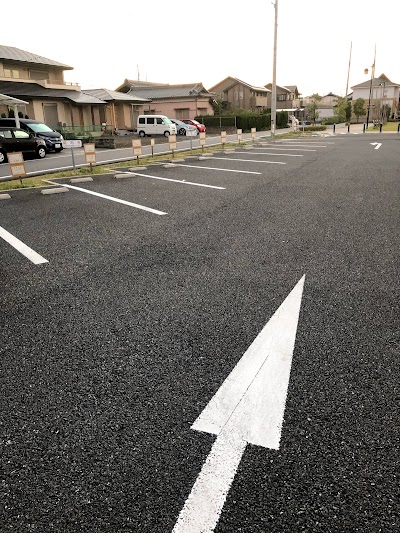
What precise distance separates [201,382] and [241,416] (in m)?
0.35

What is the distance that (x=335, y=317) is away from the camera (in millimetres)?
3098

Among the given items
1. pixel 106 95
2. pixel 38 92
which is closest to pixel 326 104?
pixel 106 95

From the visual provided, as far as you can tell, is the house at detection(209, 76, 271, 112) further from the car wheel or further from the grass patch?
the grass patch

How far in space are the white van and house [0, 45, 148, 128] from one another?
11.4 feet

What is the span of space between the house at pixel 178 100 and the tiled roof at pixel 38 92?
12894 millimetres

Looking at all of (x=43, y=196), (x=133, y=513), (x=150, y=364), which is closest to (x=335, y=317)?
(x=150, y=364)

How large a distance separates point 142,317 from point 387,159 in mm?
14047

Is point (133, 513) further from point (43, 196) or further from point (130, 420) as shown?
point (43, 196)

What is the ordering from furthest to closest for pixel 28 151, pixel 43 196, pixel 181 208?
1. pixel 28 151
2. pixel 43 196
3. pixel 181 208

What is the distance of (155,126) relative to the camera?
99.6 ft

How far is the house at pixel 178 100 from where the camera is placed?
43.1 m

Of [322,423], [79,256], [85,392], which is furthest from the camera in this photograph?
[79,256]

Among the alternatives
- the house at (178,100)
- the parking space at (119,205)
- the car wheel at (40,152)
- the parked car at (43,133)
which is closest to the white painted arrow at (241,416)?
the parking space at (119,205)

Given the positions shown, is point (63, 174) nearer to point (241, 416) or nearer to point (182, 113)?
point (241, 416)
